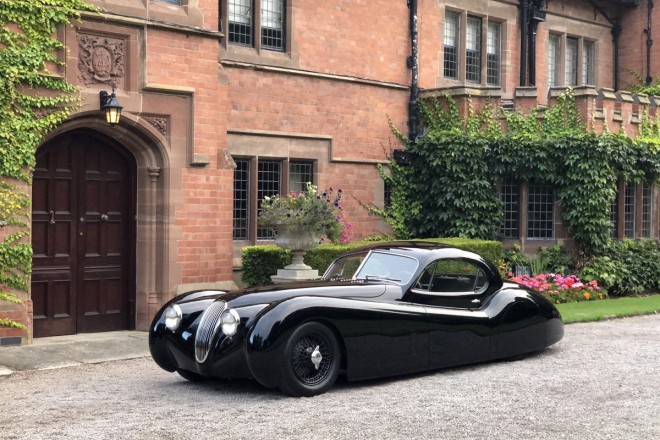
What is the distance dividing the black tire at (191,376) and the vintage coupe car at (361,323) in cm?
2

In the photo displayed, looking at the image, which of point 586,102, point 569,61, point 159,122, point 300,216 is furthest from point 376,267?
point 569,61

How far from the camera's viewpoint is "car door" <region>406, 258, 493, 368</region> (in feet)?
29.2

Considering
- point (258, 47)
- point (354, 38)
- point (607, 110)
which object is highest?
point (354, 38)

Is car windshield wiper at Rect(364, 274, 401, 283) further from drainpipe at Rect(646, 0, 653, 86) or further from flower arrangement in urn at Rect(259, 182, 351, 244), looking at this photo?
drainpipe at Rect(646, 0, 653, 86)

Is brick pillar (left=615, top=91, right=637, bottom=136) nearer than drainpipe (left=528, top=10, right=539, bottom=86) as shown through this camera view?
Yes

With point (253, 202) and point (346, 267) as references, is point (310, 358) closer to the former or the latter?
point (346, 267)

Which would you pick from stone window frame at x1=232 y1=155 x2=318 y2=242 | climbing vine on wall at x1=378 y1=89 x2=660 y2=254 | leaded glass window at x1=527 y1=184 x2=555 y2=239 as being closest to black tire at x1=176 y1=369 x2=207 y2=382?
stone window frame at x1=232 y1=155 x2=318 y2=242

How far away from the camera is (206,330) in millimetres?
8016

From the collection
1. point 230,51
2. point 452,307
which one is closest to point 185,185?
point 230,51

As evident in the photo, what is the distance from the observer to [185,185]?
1271 centimetres

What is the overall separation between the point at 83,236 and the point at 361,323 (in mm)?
5548

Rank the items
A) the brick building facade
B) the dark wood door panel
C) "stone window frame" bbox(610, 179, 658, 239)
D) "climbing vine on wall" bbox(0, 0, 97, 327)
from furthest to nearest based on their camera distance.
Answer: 1. "stone window frame" bbox(610, 179, 658, 239)
2. the brick building facade
3. the dark wood door panel
4. "climbing vine on wall" bbox(0, 0, 97, 327)

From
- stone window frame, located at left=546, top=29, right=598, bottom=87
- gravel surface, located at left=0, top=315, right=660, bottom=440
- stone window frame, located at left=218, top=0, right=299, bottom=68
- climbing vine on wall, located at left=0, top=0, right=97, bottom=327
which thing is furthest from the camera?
stone window frame, located at left=546, top=29, right=598, bottom=87

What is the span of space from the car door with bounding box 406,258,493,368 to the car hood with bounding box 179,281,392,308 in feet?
1.42
